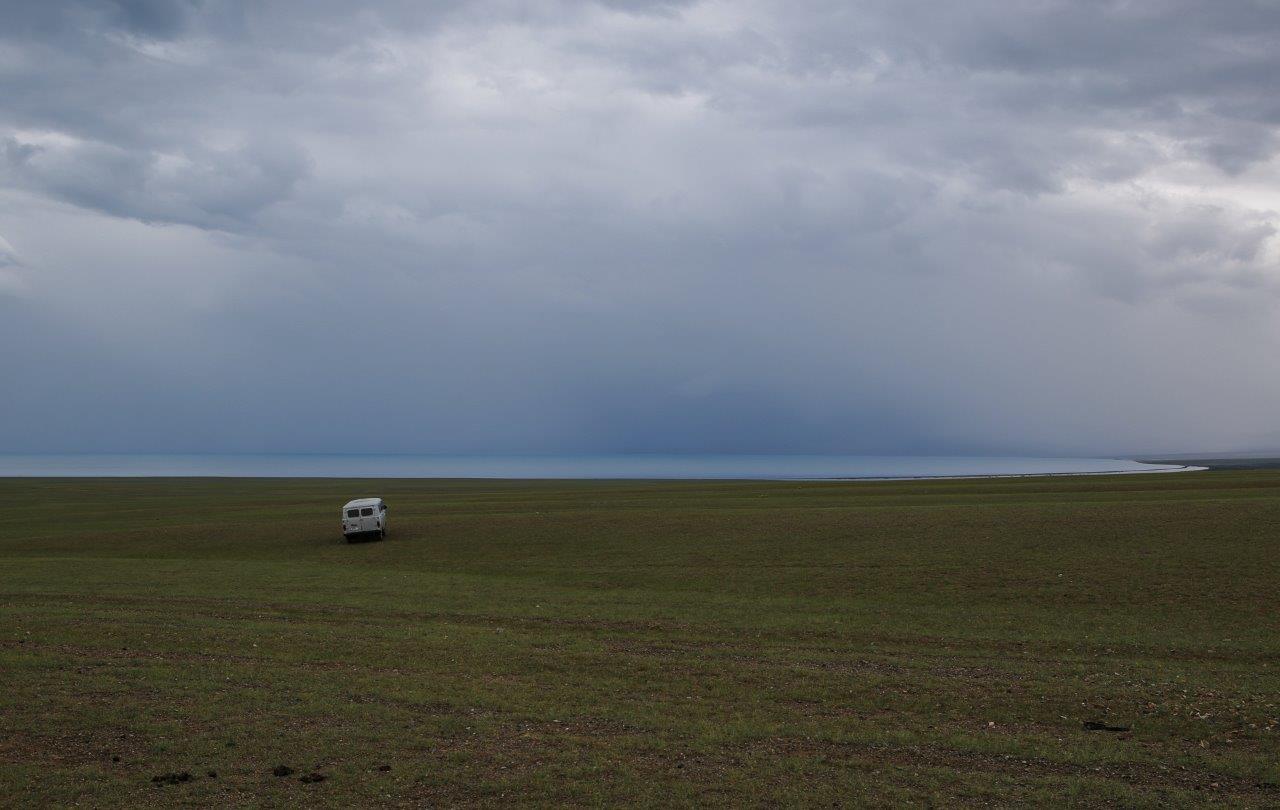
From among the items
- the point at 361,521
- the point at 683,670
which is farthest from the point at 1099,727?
the point at 361,521

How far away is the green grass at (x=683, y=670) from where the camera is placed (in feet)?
40.0

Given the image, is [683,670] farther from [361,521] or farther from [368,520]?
[361,521]

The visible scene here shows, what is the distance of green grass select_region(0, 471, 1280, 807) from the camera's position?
12.2 m


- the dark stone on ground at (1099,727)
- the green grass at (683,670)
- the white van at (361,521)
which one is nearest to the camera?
the green grass at (683,670)

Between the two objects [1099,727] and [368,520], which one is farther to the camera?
[368,520]

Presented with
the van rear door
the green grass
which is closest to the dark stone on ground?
the green grass

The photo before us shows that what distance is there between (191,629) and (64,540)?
36812mm

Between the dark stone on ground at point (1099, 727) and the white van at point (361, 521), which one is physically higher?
the white van at point (361, 521)

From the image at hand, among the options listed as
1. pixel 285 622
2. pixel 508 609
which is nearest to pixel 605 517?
pixel 508 609

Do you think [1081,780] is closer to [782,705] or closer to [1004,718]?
[1004,718]

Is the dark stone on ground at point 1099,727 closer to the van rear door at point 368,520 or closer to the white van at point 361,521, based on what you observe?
the white van at point 361,521

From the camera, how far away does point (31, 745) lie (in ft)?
44.1

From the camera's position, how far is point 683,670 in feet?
61.6

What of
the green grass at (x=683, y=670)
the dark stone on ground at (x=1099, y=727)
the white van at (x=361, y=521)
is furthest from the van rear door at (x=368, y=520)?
the dark stone on ground at (x=1099, y=727)
